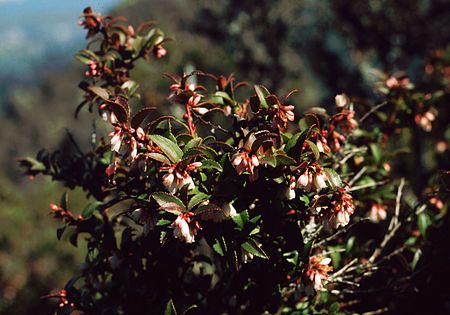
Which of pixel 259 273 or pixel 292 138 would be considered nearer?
pixel 292 138

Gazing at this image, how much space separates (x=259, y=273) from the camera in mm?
1576

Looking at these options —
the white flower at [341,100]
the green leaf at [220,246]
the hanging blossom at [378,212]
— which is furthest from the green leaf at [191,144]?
the hanging blossom at [378,212]

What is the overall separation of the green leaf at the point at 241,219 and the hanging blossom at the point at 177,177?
157 mm

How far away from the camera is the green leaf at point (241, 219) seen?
1387 millimetres

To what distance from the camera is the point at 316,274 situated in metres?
1.51

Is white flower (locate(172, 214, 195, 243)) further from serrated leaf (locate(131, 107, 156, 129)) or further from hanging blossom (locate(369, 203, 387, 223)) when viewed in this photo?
hanging blossom (locate(369, 203, 387, 223))

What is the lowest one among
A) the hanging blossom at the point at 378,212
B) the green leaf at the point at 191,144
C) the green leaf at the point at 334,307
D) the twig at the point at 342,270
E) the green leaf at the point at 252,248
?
the green leaf at the point at 334,307

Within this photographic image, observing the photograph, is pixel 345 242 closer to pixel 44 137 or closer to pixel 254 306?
pixel 254 306

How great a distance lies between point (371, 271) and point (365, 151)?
0.53 meters

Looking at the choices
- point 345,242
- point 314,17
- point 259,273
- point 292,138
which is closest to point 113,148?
point 292,138

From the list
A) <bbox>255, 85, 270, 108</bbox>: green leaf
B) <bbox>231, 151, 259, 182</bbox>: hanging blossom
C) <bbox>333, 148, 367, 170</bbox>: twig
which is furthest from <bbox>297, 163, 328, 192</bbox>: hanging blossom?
<bbox>333, 148, 367, 170</bbox>: twig

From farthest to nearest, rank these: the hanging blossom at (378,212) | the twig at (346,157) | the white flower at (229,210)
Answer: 1. the hanging blossom at (378,212)
2. the twig at (346,157)
3. the white flower at (229,210)

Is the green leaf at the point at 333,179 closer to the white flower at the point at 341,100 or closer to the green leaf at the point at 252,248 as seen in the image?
the green leaf at the point at 252,248

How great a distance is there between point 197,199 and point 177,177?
82 millimetres
